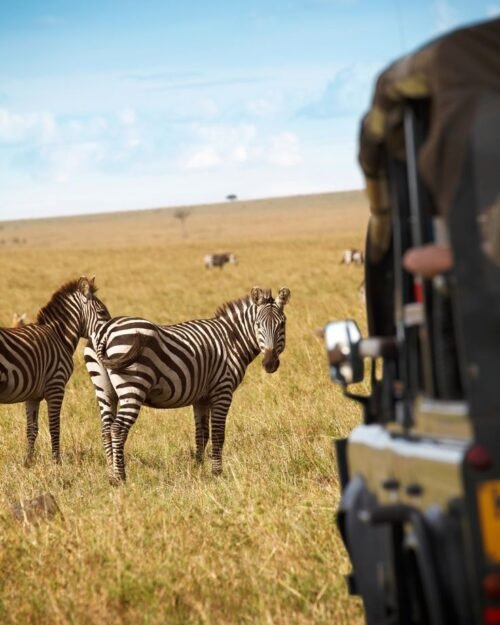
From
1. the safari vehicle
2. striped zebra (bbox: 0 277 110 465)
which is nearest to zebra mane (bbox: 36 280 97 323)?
striped zebra (bbox: 0 277 110 465)

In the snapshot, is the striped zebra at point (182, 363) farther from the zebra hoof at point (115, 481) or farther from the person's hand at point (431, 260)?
the person's hand at point (431, 260)

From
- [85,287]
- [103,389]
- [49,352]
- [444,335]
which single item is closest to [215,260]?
[85,287]

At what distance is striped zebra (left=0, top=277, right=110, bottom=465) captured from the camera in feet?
35.8

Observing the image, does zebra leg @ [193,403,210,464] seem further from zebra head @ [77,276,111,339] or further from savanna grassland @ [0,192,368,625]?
zebra head @ [77,276,111,339]

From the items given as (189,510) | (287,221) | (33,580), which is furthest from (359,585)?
(287,221)

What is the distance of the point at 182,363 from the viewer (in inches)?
401

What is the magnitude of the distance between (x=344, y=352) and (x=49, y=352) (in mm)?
7126

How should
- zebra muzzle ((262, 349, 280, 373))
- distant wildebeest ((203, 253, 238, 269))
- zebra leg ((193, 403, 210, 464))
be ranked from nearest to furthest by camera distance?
zebra leg ((193, 403, 210, 464)) < zebra muzzle ((262, 349, 280, 373)) < distant wildebeest ((203, 253, 238, 269))

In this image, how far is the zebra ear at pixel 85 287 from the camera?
11617mm

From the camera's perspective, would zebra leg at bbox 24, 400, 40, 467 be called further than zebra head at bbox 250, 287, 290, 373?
Yes

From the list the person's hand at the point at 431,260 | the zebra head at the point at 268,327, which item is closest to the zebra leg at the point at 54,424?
the zebra head at the point at 268,327

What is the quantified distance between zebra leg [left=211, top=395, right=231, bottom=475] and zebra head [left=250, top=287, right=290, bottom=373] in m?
0.48

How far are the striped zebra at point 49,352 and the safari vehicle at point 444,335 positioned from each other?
22.7 ft

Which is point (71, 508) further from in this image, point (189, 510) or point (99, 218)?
point (99, 218)
